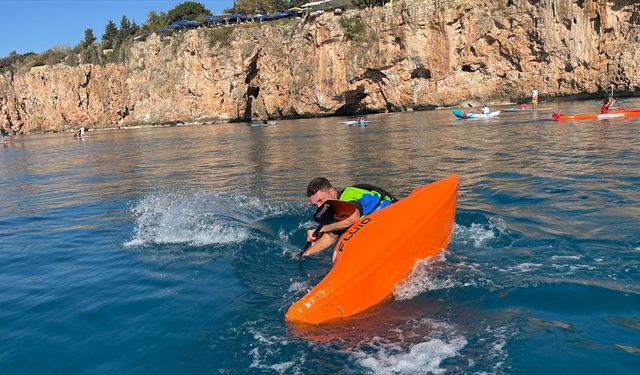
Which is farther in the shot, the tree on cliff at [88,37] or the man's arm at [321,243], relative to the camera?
the tree on cliff at [88,37]

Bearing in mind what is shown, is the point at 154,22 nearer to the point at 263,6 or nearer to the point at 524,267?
the point at 263,6

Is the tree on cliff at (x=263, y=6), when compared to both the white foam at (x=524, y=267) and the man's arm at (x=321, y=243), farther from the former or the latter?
the white foam at (x=524, y=267)

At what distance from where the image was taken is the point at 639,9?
4322cm

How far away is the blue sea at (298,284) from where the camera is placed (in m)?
4.14

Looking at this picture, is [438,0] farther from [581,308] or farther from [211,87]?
[581,308]

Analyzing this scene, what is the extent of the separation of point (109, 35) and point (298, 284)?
11850cm

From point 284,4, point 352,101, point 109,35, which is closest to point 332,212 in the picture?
point 352,101

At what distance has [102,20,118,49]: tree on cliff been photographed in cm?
10606

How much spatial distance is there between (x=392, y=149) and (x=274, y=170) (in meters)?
5.51

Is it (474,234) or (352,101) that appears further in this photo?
(352,101)

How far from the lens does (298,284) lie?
6070 millimetres

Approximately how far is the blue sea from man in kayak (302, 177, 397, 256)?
0.38 m

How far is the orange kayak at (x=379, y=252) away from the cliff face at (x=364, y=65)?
46.0 meters

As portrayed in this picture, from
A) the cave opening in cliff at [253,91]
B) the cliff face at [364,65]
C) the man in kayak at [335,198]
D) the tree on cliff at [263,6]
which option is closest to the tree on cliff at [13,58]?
the cliff face at [364,65]
